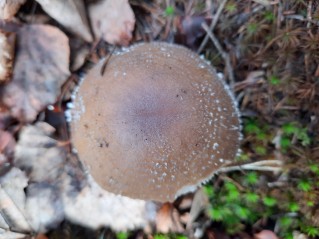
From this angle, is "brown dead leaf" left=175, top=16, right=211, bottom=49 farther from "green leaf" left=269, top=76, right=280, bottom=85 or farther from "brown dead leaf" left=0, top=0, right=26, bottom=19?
"brown dead leaf" left=0, top=0, right=26, bottom=19

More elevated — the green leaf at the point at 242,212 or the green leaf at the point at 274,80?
the green leaf at the point at 274,80

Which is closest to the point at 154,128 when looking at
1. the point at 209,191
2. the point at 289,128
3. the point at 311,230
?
the point at 209,191

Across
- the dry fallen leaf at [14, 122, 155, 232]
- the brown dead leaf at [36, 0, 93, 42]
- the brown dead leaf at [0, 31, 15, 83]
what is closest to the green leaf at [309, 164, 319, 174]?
the dry fallen leaf at [14, 122, 155, 232]

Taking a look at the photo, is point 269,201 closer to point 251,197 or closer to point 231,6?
point 251,197

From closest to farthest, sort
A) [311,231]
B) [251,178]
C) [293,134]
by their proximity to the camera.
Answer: [311,231]
[251,178]
[293,134]

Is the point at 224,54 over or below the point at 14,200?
over

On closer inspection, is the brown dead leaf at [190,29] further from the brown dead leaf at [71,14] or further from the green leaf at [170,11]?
the brown dead leaf at [71,14]

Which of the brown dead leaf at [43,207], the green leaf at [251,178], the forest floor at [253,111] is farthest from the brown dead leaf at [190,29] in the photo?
the brown dead leaf at [43,207]
